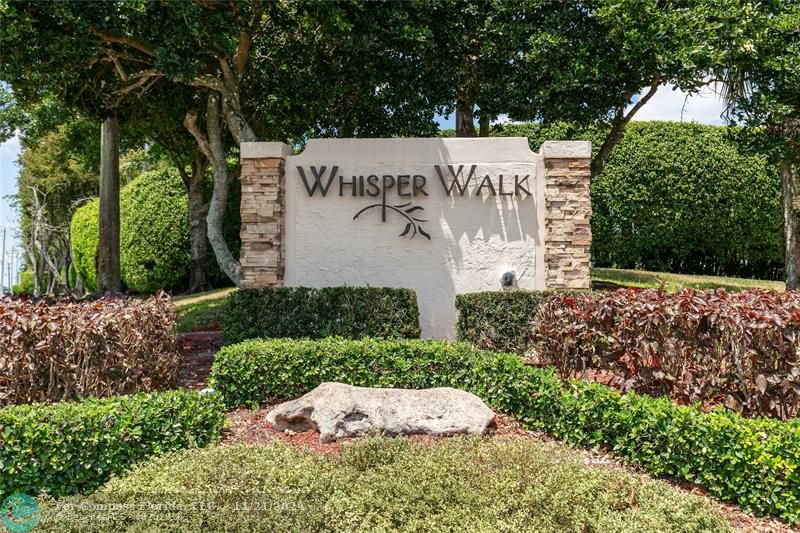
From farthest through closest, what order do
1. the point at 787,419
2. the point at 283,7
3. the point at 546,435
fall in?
the point at 283,7 < the point at 546,435 < the point at 787,419

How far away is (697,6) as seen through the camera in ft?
26.3

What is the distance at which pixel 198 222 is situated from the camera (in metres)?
14.2

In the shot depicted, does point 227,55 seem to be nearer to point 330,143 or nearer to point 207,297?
point 330,143

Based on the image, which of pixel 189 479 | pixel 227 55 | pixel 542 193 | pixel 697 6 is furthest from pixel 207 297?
pixel 697 6

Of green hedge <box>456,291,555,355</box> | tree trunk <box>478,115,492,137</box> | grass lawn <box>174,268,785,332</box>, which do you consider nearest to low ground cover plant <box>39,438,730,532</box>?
green hedge <box>456,291,555,355</box>

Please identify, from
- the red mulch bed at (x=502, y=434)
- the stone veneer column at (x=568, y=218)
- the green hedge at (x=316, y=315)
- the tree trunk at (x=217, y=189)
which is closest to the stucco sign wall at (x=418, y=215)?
the stone veneer column at (x=568, y=218)

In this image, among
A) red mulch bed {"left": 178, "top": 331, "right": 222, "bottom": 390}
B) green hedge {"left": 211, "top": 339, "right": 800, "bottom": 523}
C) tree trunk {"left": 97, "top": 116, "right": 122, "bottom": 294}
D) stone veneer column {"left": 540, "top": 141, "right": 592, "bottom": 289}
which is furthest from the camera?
tree trunk {"left": 97, "top": 116, "right": 122, "bottom": 294}

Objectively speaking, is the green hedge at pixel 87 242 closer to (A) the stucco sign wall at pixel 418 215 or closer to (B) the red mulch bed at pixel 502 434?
(A) the stucco sign wall at pixel 418 215

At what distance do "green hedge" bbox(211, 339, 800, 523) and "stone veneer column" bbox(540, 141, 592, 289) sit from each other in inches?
106

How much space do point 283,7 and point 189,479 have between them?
29.1 feet

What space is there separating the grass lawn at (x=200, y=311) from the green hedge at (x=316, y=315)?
3.59 m

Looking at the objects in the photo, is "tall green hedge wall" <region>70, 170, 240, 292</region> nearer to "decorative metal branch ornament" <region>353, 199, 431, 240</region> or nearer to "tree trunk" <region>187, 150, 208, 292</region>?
"tree trunk" <region>187, 150, 208, 292</region>

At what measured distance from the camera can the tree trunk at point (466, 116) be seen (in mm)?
10688

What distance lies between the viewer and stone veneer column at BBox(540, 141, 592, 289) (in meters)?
7.84
